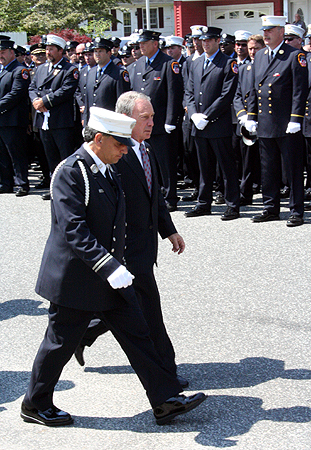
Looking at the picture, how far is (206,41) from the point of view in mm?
8727

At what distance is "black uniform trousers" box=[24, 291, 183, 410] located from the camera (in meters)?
3.85

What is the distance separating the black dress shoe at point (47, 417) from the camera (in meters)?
3.95

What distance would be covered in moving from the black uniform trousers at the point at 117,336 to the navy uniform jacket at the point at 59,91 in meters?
6.79

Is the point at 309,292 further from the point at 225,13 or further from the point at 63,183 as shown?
the point at 225,13

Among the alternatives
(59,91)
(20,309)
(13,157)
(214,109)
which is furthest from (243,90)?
(20,309)

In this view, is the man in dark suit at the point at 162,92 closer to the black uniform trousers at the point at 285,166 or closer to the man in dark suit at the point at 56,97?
the man in dark suit at the point at 56,97

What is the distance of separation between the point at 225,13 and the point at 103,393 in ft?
107

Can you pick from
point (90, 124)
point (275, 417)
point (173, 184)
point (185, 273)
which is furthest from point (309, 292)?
point (173, 184)

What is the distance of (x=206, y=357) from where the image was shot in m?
4.80

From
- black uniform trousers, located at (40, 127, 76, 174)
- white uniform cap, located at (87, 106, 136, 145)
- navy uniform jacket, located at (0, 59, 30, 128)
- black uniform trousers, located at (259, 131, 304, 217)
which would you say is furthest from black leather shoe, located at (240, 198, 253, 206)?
white uniform cap, located at (87, 106, 136, 145)

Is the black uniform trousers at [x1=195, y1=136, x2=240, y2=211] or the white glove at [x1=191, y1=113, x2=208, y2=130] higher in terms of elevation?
the white glove at [x1=191, y1=113, x2=208, y2=130]

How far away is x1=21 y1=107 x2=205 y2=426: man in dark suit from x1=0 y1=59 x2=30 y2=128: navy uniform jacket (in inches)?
288

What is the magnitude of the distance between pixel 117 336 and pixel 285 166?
497 centimetres

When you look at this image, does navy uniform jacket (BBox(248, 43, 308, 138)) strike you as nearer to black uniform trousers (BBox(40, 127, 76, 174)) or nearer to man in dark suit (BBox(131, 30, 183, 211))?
man in dark suit (BBox(131, 30, 183, 211))
